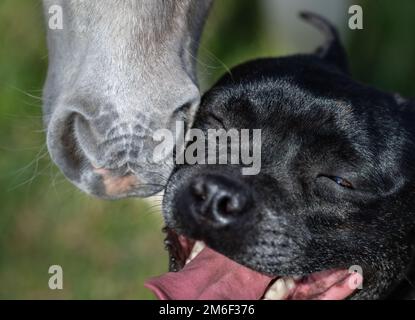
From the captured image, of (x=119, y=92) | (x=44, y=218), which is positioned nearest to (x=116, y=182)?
(x=119, y=92)

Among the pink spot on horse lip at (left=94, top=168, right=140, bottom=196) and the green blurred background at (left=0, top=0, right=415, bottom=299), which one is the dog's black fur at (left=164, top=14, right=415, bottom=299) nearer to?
the pink spot on horse lip at (left=94, top=168, right=140, bottom=196)

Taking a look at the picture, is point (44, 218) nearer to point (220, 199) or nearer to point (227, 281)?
point (227, 281)

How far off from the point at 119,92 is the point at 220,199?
421mm

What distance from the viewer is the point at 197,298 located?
8.80 ft

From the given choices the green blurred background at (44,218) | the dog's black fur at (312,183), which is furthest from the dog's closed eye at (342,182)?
the green blurred background at (44,218)

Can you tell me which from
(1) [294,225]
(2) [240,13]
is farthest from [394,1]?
(1) [294,225]

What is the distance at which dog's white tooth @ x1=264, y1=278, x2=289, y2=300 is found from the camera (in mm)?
2793

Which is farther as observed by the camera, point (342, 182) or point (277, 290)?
point (277, 290)

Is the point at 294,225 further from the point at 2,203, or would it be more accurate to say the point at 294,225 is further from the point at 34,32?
the point at 34,32

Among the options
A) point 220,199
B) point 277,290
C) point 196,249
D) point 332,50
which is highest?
point 332,50

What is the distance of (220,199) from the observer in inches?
98.0

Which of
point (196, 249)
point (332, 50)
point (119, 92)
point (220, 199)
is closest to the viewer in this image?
point (220, 199)

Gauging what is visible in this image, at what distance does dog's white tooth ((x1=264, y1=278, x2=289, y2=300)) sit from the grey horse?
437 millimetres

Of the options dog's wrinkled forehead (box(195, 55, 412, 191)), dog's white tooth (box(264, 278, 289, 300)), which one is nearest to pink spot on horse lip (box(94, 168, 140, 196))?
dog's wrinkled forehead (box(195, 55, 412, 191))
